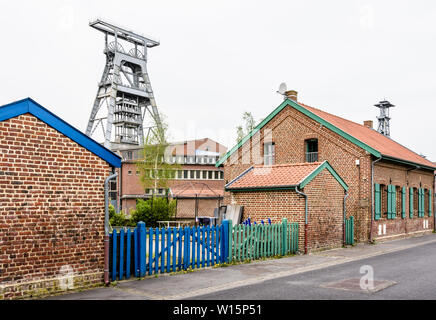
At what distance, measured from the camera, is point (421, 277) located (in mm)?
10781

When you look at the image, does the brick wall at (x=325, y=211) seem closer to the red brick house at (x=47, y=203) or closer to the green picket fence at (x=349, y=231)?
the green picket fence at (x=349, y=231)

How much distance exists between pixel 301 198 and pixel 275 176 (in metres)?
1.77

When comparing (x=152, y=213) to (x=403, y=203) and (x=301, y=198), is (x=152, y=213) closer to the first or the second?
(x=301, y=198)

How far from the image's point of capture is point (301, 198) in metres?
15.7

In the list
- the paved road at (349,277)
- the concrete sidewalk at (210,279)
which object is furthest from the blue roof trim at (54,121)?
the paved road at (349,277)

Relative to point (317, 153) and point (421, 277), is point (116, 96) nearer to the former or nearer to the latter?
point (317, 153)

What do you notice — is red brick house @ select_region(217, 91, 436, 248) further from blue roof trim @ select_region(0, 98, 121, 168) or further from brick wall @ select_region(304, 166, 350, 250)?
blue roof trim @ select_region(0, 98, 121, 168)

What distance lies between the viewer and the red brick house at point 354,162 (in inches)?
822

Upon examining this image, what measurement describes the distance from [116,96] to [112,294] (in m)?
64.9

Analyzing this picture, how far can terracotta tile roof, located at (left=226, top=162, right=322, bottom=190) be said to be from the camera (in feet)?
53.0

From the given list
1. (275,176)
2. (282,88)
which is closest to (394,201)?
(282,88)

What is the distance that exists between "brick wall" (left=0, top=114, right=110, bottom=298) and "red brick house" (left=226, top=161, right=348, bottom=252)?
8.26m

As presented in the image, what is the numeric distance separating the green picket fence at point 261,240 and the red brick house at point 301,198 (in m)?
0.65
